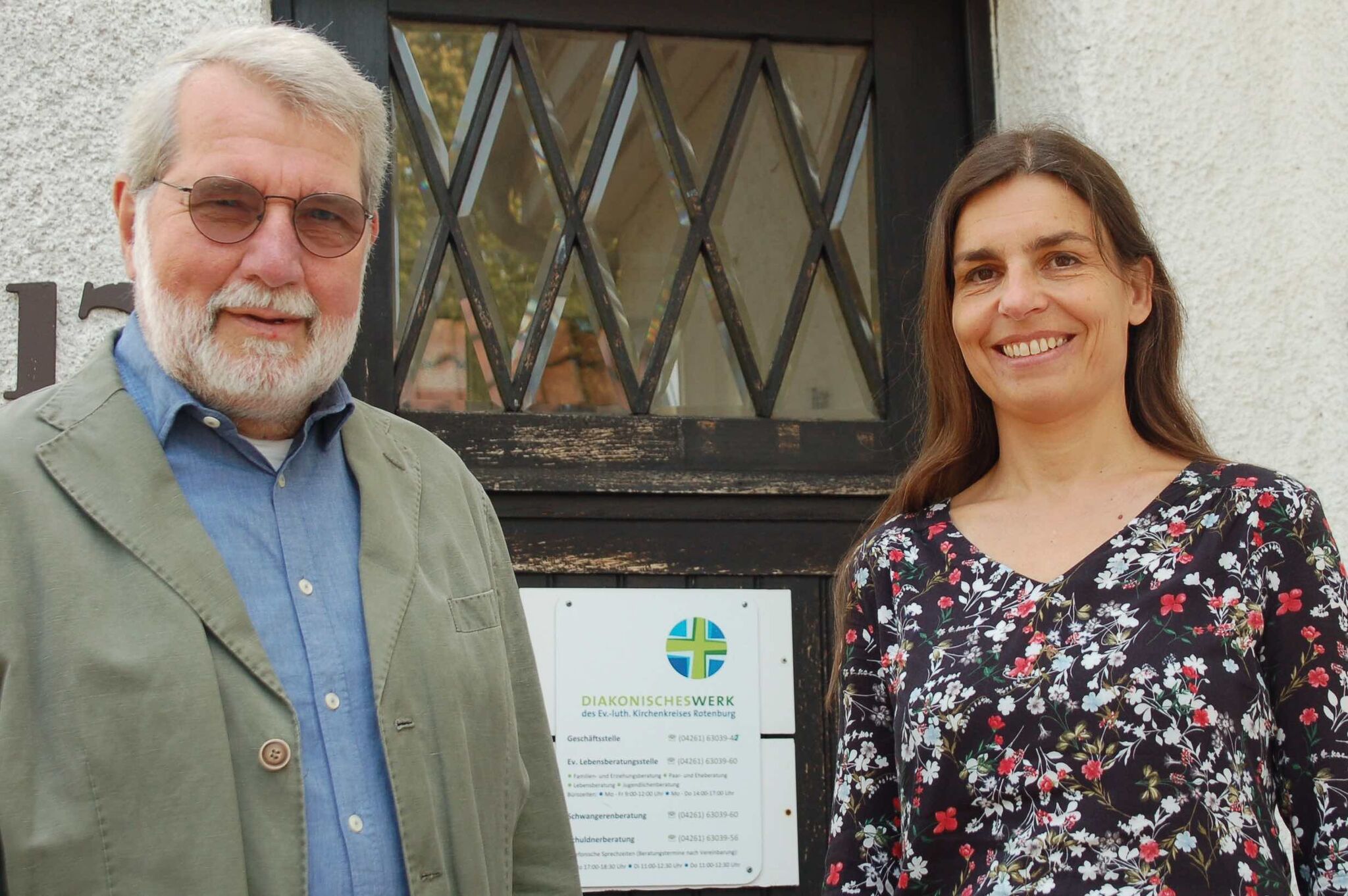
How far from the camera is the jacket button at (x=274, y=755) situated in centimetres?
154

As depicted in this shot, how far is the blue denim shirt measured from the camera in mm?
1601

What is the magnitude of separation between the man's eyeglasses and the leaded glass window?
1.09 meters

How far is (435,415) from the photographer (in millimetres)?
2859

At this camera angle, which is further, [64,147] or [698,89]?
[698,89]

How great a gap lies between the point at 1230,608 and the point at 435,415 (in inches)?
66.4

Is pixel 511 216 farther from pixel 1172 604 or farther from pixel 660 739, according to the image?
pixel 1172 604

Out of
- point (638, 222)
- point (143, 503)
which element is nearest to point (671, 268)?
point (638, 222)

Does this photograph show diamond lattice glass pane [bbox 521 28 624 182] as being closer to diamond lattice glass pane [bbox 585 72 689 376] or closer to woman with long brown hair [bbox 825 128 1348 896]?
diamond lattice glass pane [bbox 585 72 689 376]

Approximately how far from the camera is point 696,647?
113 inches

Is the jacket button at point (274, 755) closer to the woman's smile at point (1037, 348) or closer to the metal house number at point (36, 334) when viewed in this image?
the woman's smile at point (1037, 348)

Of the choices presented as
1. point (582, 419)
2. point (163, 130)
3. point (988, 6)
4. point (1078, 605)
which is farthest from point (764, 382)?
point (163, 130)

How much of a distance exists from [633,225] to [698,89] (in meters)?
0.36

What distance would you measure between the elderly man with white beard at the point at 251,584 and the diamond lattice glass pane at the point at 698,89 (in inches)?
48.8

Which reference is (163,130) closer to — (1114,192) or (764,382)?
(1114,192)
